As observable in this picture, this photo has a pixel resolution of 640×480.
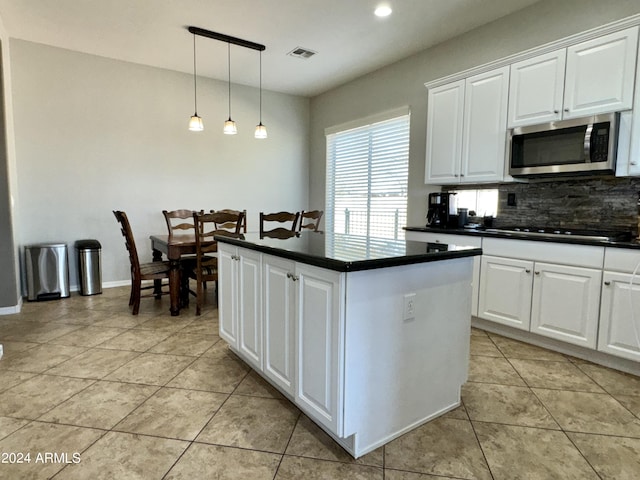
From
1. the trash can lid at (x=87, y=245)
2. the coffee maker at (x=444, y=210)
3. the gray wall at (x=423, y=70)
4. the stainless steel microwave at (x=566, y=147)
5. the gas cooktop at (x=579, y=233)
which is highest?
the gray wall at (x=423, y=70)

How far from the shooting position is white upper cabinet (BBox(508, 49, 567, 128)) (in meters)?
2.76

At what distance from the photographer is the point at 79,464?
5.00 feet

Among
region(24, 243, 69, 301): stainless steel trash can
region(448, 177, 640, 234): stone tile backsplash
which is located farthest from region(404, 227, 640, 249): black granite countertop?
region(24, 243, 69, 301): stainless steel trash can

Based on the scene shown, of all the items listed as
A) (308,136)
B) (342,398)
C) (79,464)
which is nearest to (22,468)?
(79,464)

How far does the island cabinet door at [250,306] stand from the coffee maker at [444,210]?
87.8 inches

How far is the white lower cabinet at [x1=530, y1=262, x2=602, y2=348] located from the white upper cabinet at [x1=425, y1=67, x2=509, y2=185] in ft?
3.26

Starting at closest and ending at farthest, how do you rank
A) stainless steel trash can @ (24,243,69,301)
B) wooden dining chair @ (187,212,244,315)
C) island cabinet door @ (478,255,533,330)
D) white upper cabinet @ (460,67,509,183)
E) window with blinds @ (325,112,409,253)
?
island cabinet door @ (478,255,533,330) → white upper cabinet @ (460,67,509,183) → wooden dining chair @ (187,212,244,315) → stainless steel trash can @ (24,243,69,301) → window with blinds @ (325,112,409,253)

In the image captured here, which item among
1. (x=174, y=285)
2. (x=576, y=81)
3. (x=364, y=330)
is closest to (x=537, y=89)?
(x=576, y=81)

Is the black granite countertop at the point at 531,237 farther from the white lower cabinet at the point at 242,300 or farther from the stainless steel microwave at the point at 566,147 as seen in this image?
the white lower cabinet at the point at 242,300

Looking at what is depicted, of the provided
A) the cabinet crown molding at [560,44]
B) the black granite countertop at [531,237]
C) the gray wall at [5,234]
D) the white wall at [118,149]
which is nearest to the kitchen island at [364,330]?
the black granite countertop at [531,237]

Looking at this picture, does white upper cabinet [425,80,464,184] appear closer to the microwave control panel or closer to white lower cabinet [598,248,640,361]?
the microwave control panel

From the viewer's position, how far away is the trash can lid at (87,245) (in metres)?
4.24

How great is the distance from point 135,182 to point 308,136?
283 cm

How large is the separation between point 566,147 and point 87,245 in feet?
16.1
